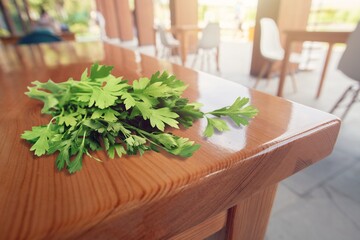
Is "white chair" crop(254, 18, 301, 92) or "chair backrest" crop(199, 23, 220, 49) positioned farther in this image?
"chair backrest" crop(199, 23, 220, 49)

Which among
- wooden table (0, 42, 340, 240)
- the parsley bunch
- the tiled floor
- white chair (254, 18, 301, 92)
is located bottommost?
the tiled floor

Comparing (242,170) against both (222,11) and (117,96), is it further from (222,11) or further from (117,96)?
(222,11)

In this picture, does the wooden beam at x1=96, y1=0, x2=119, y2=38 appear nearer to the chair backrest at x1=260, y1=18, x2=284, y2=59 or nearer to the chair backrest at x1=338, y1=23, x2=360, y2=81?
the chair backrest at x1=260, y1=18, x2=284, y2=59

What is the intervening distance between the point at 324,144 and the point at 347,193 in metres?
1.12

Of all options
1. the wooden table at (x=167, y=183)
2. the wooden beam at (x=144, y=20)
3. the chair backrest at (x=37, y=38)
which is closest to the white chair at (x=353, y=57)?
the wooden table at (x=167, y=183)

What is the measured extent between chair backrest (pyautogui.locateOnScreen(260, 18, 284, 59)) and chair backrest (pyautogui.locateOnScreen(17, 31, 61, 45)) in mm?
2243

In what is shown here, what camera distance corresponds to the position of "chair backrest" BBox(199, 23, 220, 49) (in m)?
3.79

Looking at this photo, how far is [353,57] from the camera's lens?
5.65 feet

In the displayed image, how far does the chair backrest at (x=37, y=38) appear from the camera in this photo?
207cm

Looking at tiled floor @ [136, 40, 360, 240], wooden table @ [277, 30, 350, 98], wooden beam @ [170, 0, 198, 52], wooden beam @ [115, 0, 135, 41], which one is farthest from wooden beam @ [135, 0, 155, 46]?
tiled floor @ [136, 40, 360, 240]

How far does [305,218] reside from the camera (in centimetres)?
109

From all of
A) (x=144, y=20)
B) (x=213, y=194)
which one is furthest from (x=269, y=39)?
(x=144, y=20)

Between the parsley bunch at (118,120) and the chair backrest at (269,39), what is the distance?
2573 millimetres

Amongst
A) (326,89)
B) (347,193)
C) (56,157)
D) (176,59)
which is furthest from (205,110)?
(176,59)
